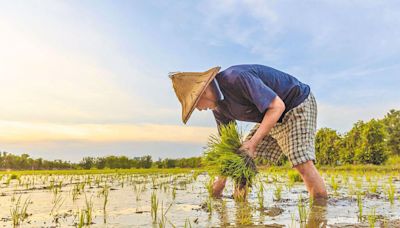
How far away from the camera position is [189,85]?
332 centimetres

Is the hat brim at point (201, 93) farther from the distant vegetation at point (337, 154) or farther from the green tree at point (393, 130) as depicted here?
the green tree at point (393, 130)

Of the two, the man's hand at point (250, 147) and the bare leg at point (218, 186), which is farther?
the bare leg at point (218, 186)

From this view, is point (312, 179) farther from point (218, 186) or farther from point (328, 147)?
point (328, 147)

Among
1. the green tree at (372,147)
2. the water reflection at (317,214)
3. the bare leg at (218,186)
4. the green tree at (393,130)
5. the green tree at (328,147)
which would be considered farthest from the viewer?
the green tree at (393,130)

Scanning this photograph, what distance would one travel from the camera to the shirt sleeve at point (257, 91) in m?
3.00

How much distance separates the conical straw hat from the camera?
3.11 m

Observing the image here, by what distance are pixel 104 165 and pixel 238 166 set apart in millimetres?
19184

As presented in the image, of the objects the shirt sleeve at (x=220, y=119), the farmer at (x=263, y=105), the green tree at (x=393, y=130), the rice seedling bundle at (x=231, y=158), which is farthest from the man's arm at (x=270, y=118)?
the green tree at (x=393, y=130)

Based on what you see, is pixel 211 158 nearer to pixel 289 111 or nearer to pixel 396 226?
pixel 289 111

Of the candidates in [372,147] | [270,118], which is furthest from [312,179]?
[372,147]

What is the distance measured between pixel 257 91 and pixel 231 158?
0.59 meters

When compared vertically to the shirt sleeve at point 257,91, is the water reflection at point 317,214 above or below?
below

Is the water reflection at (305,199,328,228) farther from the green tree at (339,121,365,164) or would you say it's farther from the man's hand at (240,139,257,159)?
the green tree at (339,121,365,164)

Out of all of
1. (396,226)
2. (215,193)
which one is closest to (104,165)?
(215,193)
